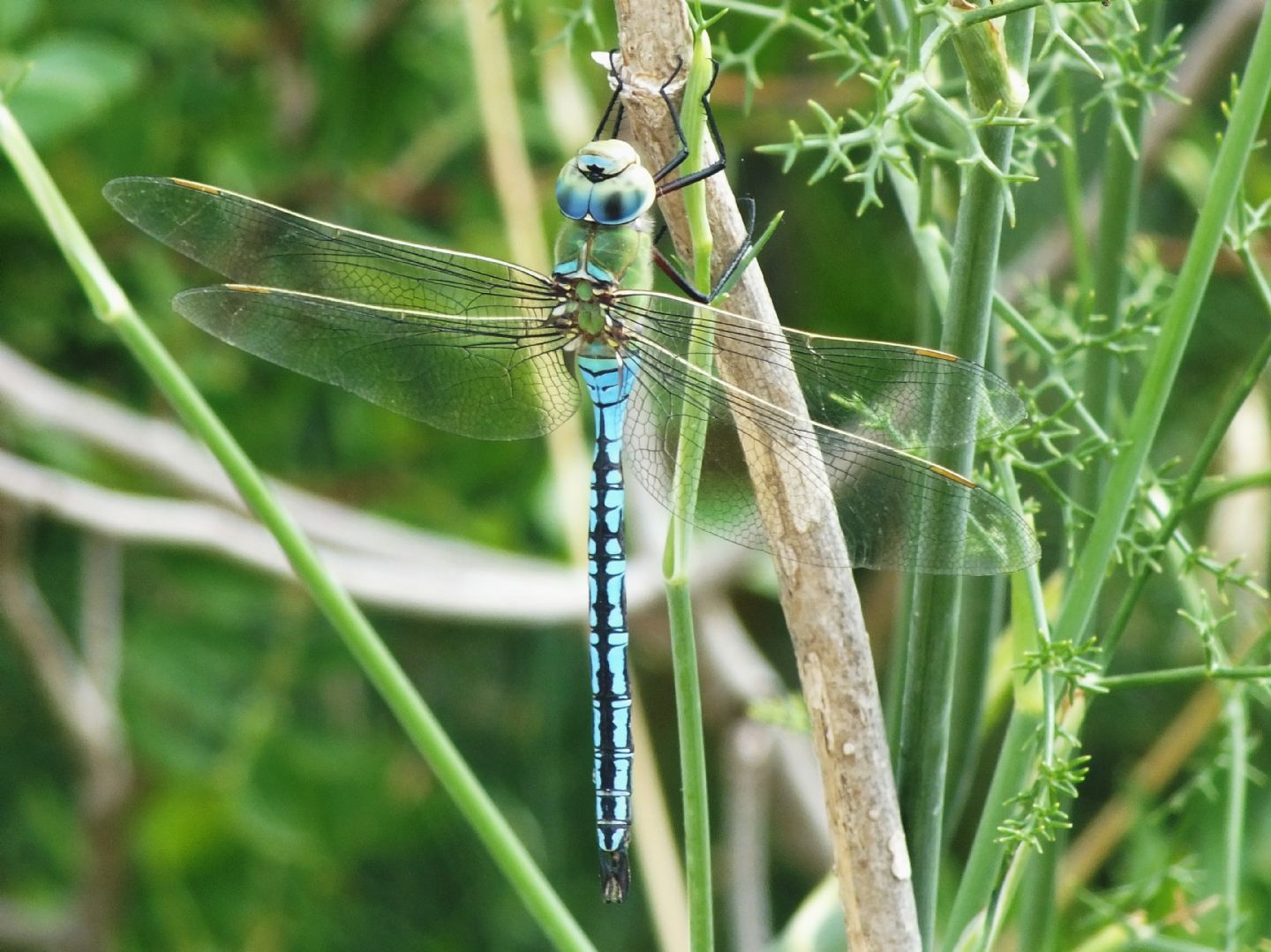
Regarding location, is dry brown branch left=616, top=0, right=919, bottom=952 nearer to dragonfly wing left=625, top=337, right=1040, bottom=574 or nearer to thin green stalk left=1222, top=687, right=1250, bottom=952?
dragonfly wing left=625, top=337, right=1040, bottom=574

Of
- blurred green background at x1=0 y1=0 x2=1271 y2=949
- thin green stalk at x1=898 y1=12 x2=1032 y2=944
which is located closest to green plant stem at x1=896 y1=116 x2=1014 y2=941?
thin green stalk at x1=898 y1=12 x2=1032 y2=944

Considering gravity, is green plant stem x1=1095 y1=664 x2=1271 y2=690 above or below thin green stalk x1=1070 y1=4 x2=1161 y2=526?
below

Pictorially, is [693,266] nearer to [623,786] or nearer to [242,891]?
[623,786]

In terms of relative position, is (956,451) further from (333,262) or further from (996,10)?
(333,262)

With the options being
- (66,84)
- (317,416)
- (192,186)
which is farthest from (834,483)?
(317,416)

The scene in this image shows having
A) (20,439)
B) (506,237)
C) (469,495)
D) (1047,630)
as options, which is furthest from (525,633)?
(1047,630)

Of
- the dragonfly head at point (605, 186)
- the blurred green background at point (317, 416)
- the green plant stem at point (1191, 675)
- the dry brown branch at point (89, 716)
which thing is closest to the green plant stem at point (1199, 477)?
the green plant stem at point (1191, 675)
